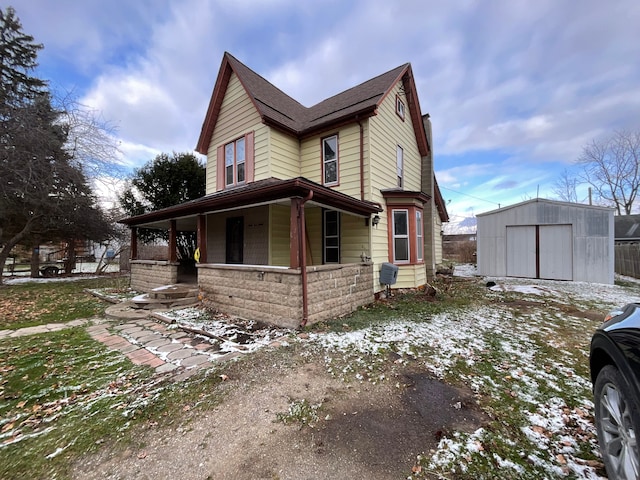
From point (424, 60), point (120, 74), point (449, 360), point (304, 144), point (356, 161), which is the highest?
point (424, 60)

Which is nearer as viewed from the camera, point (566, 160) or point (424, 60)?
point (424, 60)

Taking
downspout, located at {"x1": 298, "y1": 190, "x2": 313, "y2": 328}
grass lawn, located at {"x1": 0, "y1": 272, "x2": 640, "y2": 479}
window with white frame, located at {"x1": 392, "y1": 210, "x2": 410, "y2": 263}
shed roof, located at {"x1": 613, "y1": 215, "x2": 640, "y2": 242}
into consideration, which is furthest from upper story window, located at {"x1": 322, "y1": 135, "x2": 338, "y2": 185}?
shed roof, located at {"x1": 613, "y1": 215, "x2": 640, "y2": 242}

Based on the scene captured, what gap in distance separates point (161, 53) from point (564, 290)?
1639 centimetres

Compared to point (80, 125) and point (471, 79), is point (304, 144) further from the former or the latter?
point (80, 125)

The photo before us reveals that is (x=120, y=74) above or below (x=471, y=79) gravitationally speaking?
below

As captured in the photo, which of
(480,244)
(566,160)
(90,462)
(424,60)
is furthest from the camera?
(566,160)

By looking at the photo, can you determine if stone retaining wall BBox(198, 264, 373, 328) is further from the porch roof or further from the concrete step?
the porch roof

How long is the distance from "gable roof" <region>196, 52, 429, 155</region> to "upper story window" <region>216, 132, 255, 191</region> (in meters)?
1.17

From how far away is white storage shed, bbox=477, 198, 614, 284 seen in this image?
33.7 feet

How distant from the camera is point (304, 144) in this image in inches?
372

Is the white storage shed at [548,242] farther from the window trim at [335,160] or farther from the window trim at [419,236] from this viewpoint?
the window trim at [335,160]

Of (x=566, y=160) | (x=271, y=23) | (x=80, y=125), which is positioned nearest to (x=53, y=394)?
(x=271, y=23)

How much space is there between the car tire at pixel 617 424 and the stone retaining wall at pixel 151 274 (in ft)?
31.6

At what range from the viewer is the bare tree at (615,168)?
824 inches
